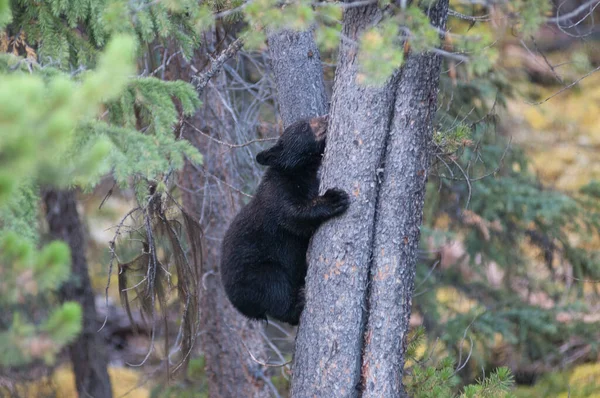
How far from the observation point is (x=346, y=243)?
3.57 meters

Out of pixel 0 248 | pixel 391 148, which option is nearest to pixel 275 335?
pixel 391 148

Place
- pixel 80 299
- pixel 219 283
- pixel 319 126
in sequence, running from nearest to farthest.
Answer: pixel 319 126 < pixel 219 283 < pixel 80 299

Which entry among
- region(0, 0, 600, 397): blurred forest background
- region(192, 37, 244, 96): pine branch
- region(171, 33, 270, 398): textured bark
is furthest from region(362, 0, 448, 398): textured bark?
region(171, 33, 270, 398): textured bark

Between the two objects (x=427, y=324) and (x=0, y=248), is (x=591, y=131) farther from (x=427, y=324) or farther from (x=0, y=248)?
(x=0, y=248)

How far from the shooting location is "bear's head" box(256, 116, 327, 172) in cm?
435

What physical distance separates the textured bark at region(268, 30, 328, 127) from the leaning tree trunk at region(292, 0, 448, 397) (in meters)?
0.96

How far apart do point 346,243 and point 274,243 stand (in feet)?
3.77

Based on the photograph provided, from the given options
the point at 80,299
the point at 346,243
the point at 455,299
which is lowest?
the point at 455,299

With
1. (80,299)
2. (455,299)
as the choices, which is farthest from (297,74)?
(455,299)

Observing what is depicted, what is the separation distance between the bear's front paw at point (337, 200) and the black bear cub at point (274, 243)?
0.83m

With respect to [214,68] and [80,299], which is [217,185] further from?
[80,299]

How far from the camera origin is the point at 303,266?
466 cm

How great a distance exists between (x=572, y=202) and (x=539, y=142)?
3909mm

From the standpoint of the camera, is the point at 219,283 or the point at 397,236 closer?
the point at 397,236
